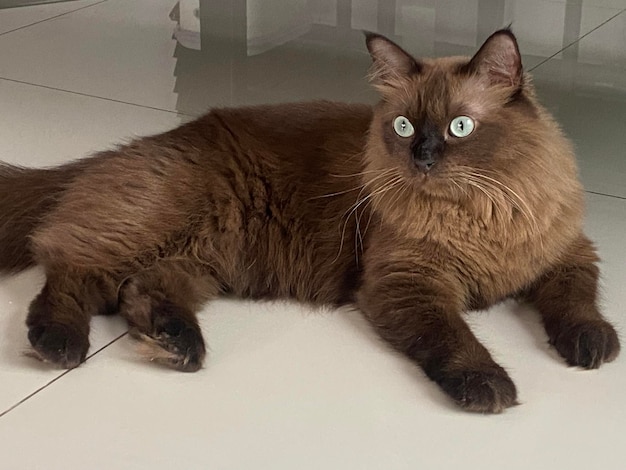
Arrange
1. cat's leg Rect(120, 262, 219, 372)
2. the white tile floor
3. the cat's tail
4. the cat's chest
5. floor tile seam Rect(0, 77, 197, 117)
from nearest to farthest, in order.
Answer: the white tile floor
cat's leg Rect(120, 262, 219, 372)
the cat's chest
the cat's tail
floor tile seam Rect(0, 77, 197, 117)

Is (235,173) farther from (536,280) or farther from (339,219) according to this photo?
(536,280)

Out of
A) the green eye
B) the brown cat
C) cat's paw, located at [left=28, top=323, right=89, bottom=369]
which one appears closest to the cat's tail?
the brown cat

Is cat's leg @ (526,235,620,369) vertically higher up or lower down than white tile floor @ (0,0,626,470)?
higher up

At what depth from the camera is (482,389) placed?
4.63ft

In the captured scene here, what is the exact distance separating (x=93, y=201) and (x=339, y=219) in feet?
1.70

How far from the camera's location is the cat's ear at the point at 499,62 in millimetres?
1561

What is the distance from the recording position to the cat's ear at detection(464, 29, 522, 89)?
1.56 m

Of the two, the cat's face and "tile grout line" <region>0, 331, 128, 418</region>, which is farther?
the cat's face

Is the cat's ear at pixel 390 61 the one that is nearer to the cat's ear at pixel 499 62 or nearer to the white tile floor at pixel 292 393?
the cat's ear at pixel 499 62

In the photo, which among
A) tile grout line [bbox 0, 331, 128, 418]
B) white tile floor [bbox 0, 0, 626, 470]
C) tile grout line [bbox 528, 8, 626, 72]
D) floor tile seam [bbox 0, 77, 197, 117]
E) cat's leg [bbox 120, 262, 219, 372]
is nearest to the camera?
white tile floor [bbox 0, 0, 626, 470]

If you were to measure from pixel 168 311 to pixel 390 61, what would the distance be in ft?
2.16

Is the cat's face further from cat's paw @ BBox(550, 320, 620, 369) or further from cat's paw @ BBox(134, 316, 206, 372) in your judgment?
cat's paw @ BBox(134, 316, 206, 372)

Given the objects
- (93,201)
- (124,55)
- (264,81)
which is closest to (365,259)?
(93,201)

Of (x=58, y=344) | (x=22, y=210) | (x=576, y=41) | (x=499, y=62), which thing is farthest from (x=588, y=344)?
(x=576, y=41)
